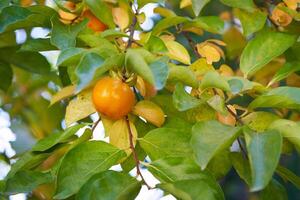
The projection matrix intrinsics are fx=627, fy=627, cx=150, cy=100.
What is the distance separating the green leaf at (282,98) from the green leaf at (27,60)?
0.66m

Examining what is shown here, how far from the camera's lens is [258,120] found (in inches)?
38.7

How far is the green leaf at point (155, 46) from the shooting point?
38.6 inches

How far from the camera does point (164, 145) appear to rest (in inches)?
38.0

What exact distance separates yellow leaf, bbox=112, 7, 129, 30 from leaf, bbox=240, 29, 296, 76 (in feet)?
0.69

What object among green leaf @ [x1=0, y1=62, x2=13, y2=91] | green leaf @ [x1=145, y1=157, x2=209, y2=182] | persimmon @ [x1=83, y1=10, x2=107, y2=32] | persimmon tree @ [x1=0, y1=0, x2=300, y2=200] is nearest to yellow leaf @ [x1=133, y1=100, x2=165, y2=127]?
persimmon tree @ [x1=0, y1=0, x2=300, y2=200]

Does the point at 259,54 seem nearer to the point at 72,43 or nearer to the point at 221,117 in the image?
the point at 221,117

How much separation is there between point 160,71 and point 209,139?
0.11 metres

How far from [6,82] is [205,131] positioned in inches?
26.8

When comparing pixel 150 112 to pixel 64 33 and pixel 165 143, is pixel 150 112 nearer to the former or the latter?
pixel 165 143

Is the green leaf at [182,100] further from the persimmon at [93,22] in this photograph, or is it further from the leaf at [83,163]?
the persimmon at [93,22]

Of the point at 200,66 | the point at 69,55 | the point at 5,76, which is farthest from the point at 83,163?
the point at 5,76

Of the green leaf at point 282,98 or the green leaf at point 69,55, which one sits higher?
the green leaf at point 69,55

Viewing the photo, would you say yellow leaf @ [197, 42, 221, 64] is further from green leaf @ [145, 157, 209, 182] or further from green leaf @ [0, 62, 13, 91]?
green leaf @ [0, 62, 13, 91]

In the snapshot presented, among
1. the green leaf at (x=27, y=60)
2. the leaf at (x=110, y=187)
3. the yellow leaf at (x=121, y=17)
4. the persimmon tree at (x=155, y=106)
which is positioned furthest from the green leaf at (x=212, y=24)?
the green leaf at (x=27, y=60)
